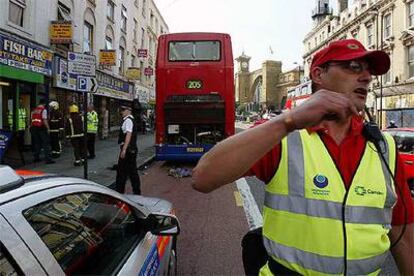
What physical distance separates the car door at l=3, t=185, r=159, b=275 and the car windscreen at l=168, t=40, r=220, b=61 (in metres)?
11.5

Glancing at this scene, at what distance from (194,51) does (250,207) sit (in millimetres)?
7475

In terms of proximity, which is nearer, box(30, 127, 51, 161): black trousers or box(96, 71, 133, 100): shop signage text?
box(30, 127, 51, 161): black trousers

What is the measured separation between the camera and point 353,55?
1820mm

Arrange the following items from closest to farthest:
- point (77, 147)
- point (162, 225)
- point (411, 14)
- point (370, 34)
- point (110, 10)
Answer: point (162, 225) < point (77, 147) < point (110, 10) < point (411, 14) < point (370, 34)

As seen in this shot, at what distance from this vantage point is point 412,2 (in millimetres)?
32969

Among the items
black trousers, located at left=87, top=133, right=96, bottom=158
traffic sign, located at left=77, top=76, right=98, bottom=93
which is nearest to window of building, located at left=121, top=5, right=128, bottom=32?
black trousers, located at left=87, top=133, right=96, bottom=158

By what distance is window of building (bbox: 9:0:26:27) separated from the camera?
14184 millimetres

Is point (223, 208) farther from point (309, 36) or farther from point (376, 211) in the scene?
point (309, 36)

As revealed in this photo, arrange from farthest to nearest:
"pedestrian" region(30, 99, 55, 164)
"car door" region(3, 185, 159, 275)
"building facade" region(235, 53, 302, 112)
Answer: "building facade" region(235, 53, 302, 112) < "pedestrian" region(30, 99, 55, 164) < "car door" region(3, 185, 159, 275)

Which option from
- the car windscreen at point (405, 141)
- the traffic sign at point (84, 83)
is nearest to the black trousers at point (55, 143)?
the traffic sign at point (84, 83)

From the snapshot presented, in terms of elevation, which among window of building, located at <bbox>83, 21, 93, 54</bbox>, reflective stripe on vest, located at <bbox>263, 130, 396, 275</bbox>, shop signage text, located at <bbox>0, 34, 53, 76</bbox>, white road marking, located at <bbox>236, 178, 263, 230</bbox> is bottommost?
white road marking, located at <bbox>236, 178, 263, 230</bbox>

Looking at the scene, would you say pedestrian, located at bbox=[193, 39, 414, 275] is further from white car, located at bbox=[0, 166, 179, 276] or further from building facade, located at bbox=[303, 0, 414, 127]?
building facade, located at bbox=[303, 0, 414, 127]

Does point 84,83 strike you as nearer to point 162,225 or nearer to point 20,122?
point 20,122


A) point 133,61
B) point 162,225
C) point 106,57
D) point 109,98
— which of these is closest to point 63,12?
point 106,57
